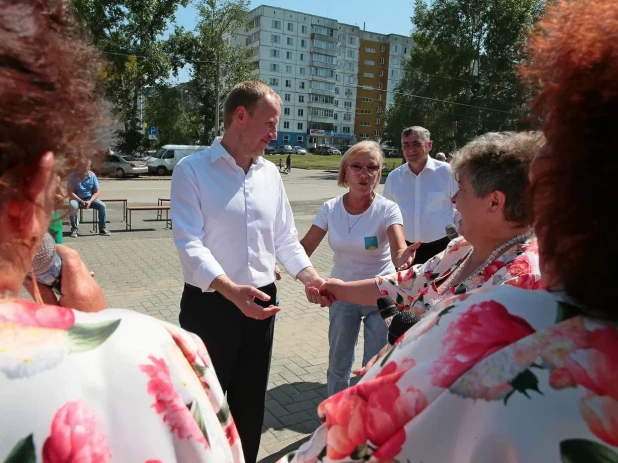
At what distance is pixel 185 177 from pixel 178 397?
85.6 inches

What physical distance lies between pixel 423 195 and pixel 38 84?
5.06 m

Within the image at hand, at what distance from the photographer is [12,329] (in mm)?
790

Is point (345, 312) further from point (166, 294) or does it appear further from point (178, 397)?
point (166, 294)

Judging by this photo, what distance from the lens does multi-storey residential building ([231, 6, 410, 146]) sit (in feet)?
276

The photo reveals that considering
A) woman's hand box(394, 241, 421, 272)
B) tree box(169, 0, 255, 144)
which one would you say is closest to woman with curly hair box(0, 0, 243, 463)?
woman's hand box(394, 241, 421, 272)

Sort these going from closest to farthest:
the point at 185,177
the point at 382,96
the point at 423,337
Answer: the point at 423,337
the point at 185,177
the point at 382,96

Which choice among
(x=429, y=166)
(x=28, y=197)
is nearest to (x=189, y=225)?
(x=28, y=197)

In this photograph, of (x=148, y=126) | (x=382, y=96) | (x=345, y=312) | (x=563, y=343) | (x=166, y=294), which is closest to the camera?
(x=563, y=343)

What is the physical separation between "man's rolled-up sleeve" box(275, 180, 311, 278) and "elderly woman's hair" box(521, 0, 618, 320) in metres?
2.44

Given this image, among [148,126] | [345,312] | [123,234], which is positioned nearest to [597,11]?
[345,312]

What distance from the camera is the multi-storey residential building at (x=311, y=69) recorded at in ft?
276

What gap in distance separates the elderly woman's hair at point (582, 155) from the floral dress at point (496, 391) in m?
0.07

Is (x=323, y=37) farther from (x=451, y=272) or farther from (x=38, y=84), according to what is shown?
(x=38, y=84)

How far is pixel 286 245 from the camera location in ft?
11.1
